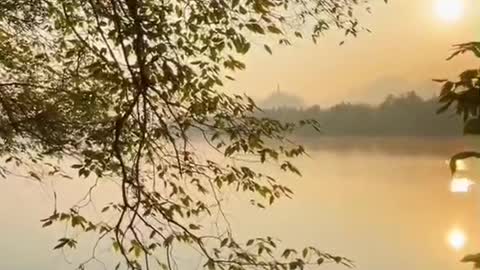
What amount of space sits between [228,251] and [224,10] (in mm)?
659

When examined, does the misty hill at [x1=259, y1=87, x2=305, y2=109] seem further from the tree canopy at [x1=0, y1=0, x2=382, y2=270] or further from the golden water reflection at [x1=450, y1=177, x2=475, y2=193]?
the golden water reflection at [x1=450, y1=177, x2=475, y2=193]

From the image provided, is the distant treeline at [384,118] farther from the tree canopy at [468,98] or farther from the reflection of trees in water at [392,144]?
the tree canopy at [468,98]

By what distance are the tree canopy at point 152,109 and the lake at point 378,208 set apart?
59 millimetres

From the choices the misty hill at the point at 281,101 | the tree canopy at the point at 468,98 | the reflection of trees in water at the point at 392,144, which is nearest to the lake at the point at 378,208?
the reflection of trees in water at the point at 392,144

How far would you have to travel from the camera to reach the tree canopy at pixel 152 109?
5.34 feet

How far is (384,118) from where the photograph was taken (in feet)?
6.20

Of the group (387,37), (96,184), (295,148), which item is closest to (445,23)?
(387,37)

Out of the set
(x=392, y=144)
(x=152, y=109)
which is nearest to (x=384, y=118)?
(x=392, y=144)

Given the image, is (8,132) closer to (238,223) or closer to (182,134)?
A: (182,134)

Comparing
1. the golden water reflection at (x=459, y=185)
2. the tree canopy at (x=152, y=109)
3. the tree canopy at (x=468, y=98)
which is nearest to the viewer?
the tree canopy at (x=468, y=98)

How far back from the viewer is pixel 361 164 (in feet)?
6.32

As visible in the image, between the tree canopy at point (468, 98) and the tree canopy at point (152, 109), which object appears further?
the tree canopy at point (152, 109)

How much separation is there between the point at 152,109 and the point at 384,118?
0.64 meters

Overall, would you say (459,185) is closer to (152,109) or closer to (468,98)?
(152,109)
